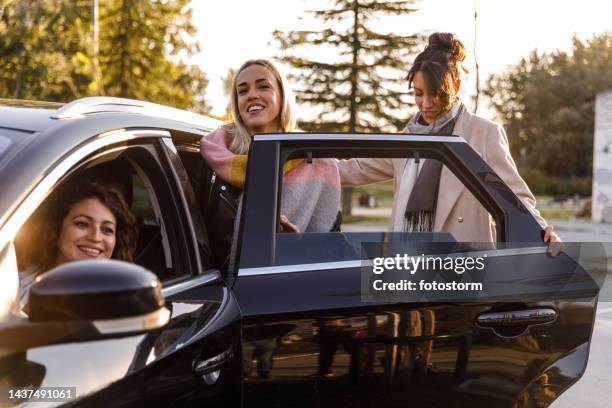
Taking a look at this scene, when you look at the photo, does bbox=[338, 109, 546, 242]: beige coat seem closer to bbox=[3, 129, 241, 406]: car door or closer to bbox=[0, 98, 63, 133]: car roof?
bbox=[3, 129, 241, 406]: car door

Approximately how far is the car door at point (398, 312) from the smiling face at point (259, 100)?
621 millimetres

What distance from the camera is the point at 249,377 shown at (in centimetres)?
212

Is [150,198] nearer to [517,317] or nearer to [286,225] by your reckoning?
[286,225]

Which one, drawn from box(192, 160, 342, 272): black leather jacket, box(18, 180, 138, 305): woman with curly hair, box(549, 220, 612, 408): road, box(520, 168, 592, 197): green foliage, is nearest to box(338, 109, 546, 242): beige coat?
box(192, 160, 342, 272): black leather jacket

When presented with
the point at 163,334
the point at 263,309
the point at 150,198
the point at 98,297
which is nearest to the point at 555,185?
the point at 150,198

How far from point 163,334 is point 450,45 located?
2.06m

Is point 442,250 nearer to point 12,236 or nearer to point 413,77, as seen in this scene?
point 413,77

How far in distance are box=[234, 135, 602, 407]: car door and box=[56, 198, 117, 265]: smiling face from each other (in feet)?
1.79

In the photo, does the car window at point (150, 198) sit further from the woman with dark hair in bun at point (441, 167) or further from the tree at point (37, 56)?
the tree at point (37, 56)

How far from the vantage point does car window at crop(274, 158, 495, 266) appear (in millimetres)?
2439

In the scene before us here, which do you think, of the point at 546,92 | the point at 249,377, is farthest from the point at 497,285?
the point at 546,92

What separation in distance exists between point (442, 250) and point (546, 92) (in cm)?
6669

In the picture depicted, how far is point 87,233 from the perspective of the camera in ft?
8.39

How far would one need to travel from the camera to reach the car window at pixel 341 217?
2.44 meters
